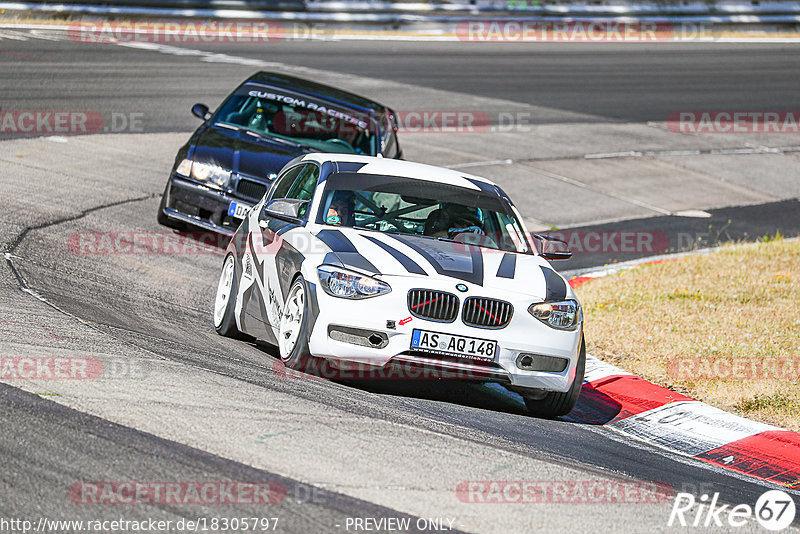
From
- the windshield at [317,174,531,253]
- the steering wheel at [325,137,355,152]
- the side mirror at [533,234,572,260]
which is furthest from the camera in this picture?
the steering wheel at [325,137,355,152]

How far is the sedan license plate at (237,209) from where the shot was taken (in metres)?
11.8

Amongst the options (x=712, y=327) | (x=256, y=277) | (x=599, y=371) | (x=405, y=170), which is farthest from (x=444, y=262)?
(x=712, y=327)

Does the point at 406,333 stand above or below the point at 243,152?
below

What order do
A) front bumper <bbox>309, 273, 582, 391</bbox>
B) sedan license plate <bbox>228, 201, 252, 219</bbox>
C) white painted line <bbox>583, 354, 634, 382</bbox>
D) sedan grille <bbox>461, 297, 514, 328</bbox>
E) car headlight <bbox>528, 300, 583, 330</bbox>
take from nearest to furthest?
front bumper <bbox>309, 273, 582, 391</bbox>
sedan grille <bbox>461, 297, 514, 328</bbox>
car headlight <bbox>528, 300, 583, 330</bbox>
white painted line <bbox>583, 354, 634, 382</bbox>
sedan license plate <bbox>228, 201, 252, 219</bbox>

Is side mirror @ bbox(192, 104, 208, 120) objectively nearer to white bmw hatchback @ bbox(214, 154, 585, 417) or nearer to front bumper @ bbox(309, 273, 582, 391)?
white bmw hatchback @ bbox(214, 154, 585, 417)

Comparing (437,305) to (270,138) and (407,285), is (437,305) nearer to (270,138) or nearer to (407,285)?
(407,285)

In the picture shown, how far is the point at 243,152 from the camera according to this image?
12.4 m

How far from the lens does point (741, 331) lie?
10.3 meters

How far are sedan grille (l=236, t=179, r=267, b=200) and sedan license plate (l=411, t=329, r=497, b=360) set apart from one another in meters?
5.12

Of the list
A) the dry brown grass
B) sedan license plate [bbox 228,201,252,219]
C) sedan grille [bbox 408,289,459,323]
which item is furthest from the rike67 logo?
sedan license plate [bbox 228,201,252,219]

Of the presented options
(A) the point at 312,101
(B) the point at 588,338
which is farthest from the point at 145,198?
(B) the point at 588,338

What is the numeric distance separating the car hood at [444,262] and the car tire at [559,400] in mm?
505

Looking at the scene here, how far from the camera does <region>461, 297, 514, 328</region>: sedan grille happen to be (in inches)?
289

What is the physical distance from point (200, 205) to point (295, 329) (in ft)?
16.0
